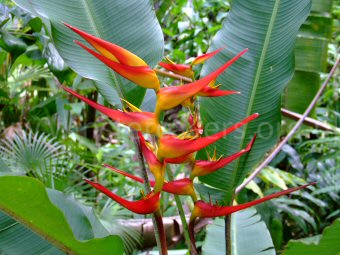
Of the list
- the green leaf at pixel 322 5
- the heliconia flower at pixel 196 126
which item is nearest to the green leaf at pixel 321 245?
the heliconia flower at pixel 196 126

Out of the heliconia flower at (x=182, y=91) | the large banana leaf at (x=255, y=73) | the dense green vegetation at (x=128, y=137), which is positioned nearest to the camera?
the heliconia flower at (x=182, y=91)

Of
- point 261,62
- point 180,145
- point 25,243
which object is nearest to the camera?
point 180,145

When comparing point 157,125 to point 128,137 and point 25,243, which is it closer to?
point 25,243

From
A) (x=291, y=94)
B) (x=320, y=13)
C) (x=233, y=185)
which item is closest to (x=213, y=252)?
(x=233, y=185)

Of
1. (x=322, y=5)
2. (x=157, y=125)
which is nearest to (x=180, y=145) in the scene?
(x=157, y=125)

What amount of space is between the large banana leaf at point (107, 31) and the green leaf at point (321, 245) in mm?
271

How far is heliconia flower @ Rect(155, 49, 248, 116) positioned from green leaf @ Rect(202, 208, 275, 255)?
42 cm

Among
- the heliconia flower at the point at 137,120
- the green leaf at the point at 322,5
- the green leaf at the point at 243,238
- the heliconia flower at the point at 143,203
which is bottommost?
the green leaf at the point at 243,238

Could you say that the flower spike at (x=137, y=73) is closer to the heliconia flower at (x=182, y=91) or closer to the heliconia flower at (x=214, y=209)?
the heliconia flower at (x=182, y=91)

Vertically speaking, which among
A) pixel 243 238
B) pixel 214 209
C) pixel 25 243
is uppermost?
pixel 214 209

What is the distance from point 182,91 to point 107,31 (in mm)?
285

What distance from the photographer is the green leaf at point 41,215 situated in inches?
17.1

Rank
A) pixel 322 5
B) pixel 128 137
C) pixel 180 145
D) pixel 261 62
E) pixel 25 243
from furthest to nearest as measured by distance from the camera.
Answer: pixel 128 137, pixel 322 5, pixel 261 62, pixel 25 243, pixel 180 145

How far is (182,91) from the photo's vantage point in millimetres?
389
